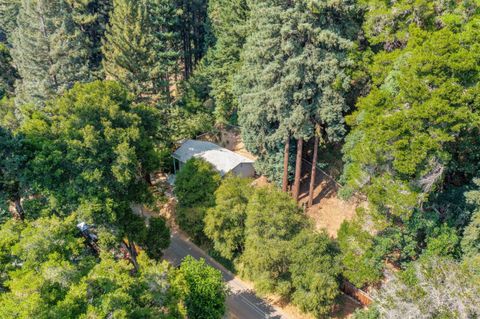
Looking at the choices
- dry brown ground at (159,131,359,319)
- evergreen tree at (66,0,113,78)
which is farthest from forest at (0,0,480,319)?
evergreen tree at (66,0,113,78)

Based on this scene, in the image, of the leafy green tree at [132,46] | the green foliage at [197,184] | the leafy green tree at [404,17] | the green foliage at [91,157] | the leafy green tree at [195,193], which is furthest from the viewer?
the leafy green tree at [132,46]

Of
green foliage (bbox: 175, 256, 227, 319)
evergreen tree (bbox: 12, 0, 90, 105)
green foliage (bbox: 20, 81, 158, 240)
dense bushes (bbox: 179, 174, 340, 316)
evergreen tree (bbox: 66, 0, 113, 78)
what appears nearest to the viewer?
green foliage (bbox: 175, 256, 227, 319)

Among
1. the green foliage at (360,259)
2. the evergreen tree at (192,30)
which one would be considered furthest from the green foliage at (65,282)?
the evergreen tree at (192,30)

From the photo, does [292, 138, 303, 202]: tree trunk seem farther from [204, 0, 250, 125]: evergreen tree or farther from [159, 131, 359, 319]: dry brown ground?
[204, 0, 250, 125]: evergreen tree

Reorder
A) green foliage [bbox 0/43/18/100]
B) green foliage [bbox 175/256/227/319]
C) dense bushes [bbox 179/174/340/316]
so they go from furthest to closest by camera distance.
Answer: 1. green foliage [bbox 0/43/18/100]
2. dense bushes [bbox 179/174/340/316]
3. green foliage [bbox 175/256/227/319]

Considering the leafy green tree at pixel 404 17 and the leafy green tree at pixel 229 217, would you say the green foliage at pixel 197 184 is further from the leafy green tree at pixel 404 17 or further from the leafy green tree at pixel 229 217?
the leafy green tree at pixel 404 17

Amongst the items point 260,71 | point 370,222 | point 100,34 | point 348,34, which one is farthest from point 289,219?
point 100,34
